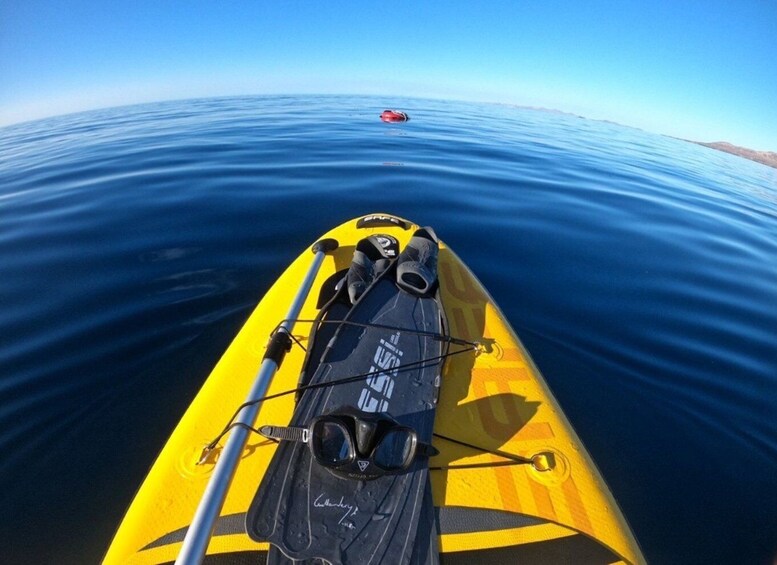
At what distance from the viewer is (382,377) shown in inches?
105

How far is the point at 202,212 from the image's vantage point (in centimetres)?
778

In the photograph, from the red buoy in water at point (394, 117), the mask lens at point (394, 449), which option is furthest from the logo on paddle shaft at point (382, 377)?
the red buoy in water at point (394, 117)

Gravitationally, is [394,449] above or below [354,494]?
above

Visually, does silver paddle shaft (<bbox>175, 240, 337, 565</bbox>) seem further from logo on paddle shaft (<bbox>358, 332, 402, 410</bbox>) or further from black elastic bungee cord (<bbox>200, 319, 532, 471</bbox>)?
logo on paddle shaft (<bbox>358, 332, 402, 410</bbox>)

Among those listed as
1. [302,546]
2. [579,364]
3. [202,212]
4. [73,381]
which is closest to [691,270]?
[579,364]

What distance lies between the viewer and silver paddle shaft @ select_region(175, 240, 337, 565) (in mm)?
1532

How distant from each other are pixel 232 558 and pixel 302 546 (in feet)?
1.12

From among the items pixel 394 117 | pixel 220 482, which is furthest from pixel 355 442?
pixel 394 117

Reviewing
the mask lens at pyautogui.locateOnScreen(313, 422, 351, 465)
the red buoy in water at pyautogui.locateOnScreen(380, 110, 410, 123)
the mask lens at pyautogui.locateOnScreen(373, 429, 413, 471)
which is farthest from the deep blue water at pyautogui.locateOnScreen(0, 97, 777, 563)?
the red buoy in water at pyautogui.locateOnScreen(380, 110, 410, 123)

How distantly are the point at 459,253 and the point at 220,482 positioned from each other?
5.50m

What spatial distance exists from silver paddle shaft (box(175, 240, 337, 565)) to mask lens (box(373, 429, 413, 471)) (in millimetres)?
793

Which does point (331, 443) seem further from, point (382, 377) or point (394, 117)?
point (394, 117)

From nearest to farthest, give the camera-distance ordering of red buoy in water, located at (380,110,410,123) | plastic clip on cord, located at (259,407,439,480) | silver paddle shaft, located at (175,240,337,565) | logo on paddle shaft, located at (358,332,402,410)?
silver paddle shaft, located at (175,240,337,565), plastic clip on cord, located at (259,407,439,480), logo on paddle shaft, located at (358,332,402,410), red buoy in water, located at (380,110,410,123)

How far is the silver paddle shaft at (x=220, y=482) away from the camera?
1.53 metres
